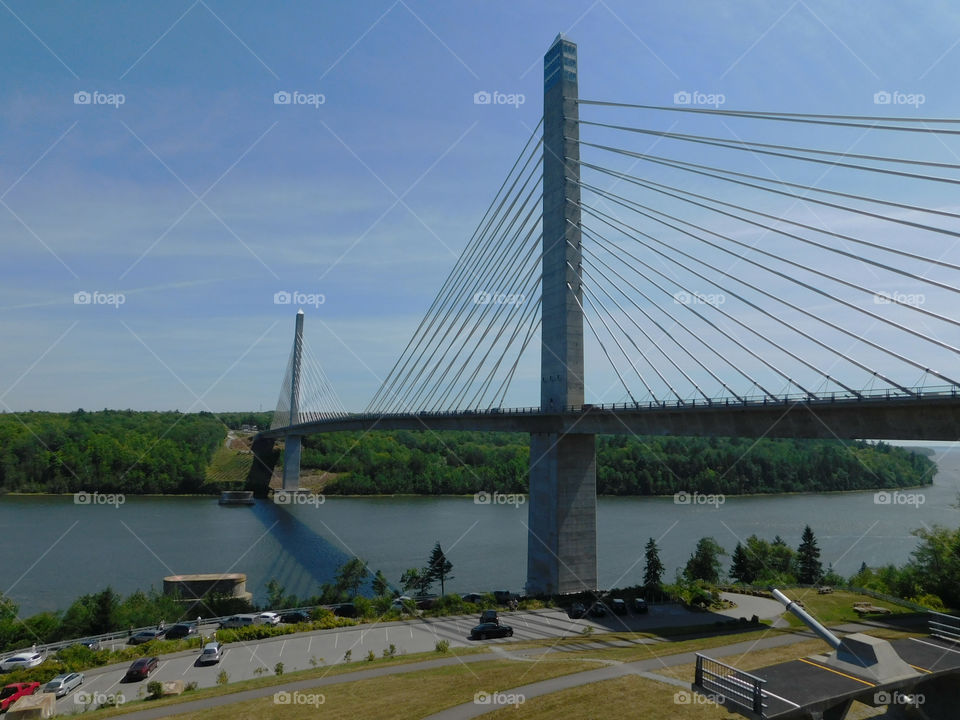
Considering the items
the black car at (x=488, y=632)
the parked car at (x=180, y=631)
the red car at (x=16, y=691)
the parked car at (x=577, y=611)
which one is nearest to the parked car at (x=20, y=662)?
the red car at (x=16, y=691)

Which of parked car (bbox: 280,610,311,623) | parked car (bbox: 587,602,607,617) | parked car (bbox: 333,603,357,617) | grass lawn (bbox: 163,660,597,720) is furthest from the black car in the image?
parked car (bbox: 280,610,311,623)

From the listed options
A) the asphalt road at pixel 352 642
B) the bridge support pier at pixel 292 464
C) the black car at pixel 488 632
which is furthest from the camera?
the bridge support pier at pixel 292 464

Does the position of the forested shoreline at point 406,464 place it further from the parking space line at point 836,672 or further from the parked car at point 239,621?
the parking space line at point 836,672

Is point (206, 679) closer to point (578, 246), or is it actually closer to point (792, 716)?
point (792, 716)

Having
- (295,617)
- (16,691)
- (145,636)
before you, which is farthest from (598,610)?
(16,691)

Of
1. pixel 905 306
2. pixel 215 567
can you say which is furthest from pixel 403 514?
pixel 905 306

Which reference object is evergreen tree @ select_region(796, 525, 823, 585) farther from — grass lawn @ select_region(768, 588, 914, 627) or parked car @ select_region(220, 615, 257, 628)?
parked car @ select_region(220, 615, 257, 628)
